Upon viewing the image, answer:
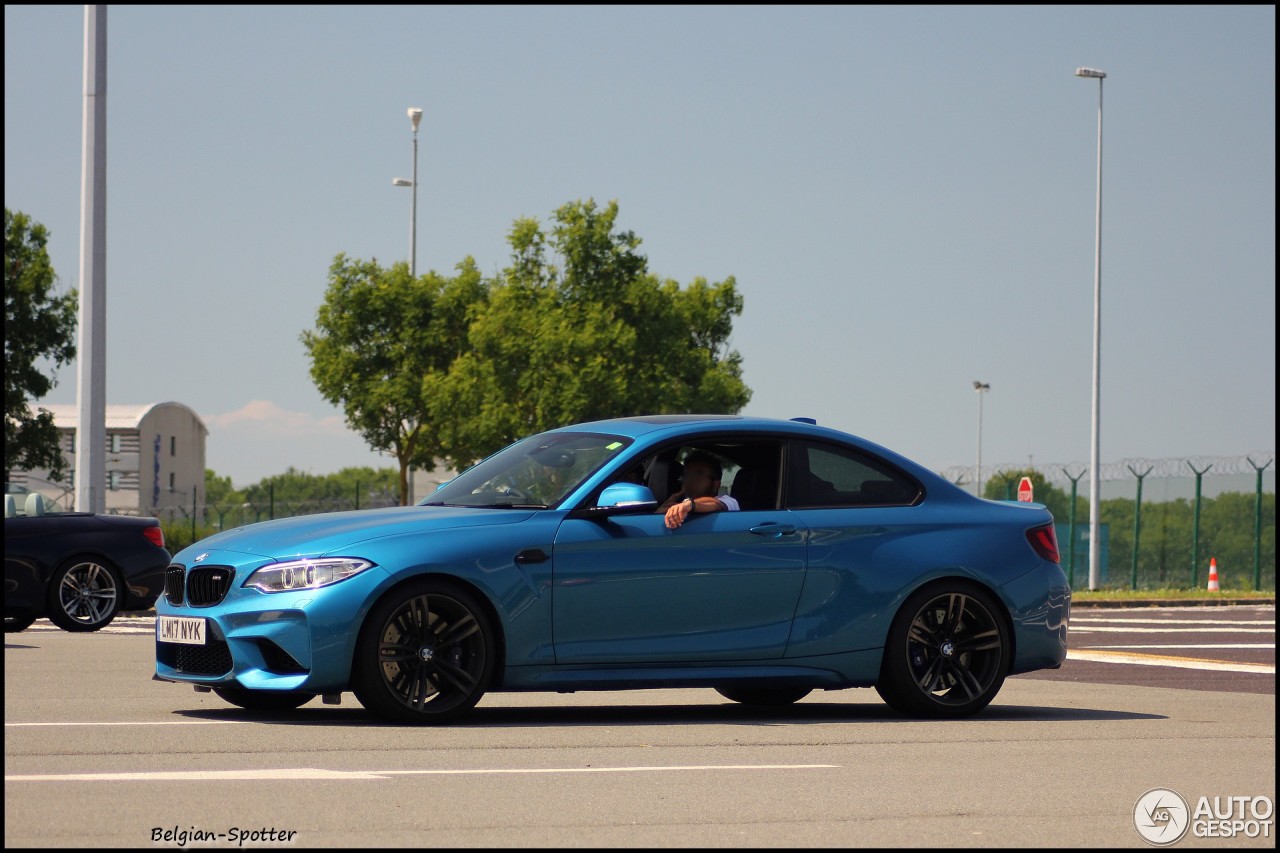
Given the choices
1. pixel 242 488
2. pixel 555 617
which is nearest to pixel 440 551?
pixel 555 617

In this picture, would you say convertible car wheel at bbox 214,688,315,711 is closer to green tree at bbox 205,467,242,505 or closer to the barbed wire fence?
the barbed wire fence

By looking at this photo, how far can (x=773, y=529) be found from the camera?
10.7m

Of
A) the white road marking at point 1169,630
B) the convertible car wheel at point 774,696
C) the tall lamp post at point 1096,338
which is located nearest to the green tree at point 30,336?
the tall lamp post at point 1096,338

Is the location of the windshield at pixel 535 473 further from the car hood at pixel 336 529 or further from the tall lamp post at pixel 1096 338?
the tall lamp post at pixel 1096 338

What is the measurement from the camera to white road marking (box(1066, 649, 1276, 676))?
15742 mm

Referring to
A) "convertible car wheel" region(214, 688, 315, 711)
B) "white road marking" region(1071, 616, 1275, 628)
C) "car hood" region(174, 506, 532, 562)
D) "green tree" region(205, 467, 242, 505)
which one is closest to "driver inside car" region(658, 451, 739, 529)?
"car hood" region(174, 506, 532, 562)

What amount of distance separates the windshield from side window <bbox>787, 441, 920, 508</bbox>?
1.02 metres

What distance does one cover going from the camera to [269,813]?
22.1 feet

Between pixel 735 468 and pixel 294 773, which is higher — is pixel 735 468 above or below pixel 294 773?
above

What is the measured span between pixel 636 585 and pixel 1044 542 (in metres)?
2.68

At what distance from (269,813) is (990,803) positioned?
268 centimetres

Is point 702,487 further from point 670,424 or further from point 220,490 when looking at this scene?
point 220,490

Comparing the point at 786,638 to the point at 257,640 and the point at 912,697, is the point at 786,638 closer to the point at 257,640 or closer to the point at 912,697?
A: the point at 912,697

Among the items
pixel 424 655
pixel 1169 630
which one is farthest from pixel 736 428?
pixel 1169 630
